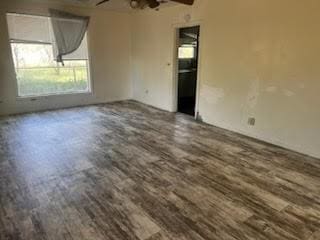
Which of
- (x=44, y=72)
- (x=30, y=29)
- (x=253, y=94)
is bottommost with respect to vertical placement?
(x=253, y=94)

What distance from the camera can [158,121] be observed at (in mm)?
5039

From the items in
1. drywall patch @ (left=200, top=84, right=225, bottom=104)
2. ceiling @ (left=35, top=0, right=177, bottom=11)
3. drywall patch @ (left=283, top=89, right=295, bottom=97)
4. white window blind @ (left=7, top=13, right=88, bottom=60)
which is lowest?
drywall patch @ (left=200, top=84, right=225, bottom=104)

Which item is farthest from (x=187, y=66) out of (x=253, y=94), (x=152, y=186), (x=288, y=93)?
(x=152, y=186)

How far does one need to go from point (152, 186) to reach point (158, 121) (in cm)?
253

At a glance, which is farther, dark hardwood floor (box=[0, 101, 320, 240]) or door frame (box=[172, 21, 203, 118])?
door frame (box=[172, 21, 203, 118])

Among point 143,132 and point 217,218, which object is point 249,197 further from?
point 143,132

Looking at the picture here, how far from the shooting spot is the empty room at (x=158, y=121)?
2135 mm

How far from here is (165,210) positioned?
220 centimetres

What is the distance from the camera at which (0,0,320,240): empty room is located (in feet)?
7.00

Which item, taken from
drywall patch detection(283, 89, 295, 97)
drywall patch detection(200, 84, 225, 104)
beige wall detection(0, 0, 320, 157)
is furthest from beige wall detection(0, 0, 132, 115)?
drywall patch detection(283, 89, 295, 97)

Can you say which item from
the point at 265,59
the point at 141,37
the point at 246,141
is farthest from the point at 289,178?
the point at 141,37

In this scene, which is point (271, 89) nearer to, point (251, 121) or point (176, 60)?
point (251, 121)

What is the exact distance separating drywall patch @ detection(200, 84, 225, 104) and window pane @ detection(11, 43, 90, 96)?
10.6 ft

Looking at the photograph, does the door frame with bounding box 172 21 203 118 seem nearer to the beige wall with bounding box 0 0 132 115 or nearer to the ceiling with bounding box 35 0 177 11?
the ceiling with bounding box 35 0 177 11
